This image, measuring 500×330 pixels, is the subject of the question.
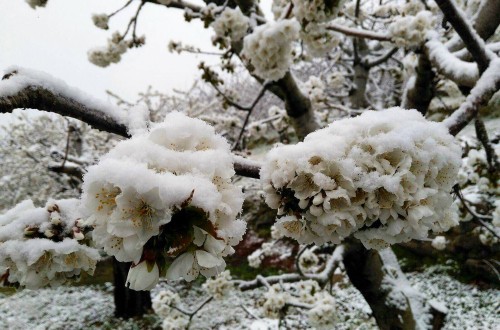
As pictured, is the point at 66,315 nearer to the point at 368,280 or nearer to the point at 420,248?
the point at 368,280

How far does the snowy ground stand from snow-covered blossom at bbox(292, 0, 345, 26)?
10.8 feet

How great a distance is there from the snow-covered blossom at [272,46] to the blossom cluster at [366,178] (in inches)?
62.9

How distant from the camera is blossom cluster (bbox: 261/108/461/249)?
2.67 ft

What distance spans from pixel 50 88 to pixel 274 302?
9.08 ft

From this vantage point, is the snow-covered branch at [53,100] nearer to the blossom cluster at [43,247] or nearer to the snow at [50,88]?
the snow at [50,88]

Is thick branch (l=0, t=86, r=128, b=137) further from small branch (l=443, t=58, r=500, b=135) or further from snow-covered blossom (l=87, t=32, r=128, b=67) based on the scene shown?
snow-covered blossom (l=87, t=32, r=128, b=67)

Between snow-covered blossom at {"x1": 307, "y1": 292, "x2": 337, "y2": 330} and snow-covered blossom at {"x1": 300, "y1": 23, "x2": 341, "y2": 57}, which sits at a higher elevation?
snow-covered blossom at {"x1": 300, "y1": 23, "x2": 341, "y2": 57}

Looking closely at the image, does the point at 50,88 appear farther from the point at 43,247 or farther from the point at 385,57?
the point at 385,57

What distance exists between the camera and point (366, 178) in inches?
32.2

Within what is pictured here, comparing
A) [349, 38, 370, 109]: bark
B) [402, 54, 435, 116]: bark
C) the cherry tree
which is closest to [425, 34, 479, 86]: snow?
the cherry tree

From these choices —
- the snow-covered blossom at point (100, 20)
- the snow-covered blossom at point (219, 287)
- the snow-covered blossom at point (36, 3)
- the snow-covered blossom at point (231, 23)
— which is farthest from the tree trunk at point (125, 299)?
the snow-covered blossom at point (231, 23)

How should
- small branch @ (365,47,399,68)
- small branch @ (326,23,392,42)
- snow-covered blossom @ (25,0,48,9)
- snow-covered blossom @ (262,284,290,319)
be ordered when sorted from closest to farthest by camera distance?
1. small branch @ (326,23,392,42)
2. snow-covered blossom @ (25,0,48,9)
3. snow-covered blossom @ (262,284,290,319)
4. small branch @ (365,47,399,68)

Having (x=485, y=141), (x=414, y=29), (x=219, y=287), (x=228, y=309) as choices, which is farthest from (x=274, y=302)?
(x=228, y=309)

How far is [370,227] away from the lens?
0.93m
